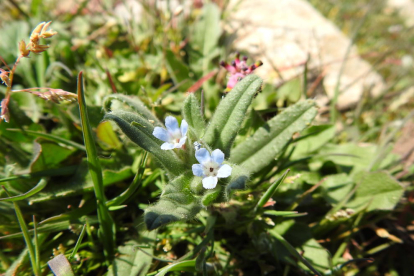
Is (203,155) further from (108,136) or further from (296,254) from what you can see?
(108,136)

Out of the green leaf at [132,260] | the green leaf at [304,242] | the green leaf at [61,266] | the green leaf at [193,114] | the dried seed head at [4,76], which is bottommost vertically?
the green leaf at [304,242]

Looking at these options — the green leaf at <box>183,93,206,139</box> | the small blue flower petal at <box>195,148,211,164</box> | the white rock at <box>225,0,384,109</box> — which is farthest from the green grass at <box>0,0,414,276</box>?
the white rock at <box>225,0,384,109</box>

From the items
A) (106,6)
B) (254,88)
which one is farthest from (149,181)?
(106,6)

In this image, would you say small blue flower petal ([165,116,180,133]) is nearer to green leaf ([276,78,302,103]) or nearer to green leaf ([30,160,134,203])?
green leaf ([30,160,134,203])

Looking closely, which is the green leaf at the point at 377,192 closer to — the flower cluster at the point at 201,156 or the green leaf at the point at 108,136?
the flower cluster at the point at 201,156

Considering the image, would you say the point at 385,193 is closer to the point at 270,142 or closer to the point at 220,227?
the point at 270,142

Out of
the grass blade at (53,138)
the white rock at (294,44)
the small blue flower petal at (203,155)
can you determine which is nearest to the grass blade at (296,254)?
the small blue flower petal at (203,155)
